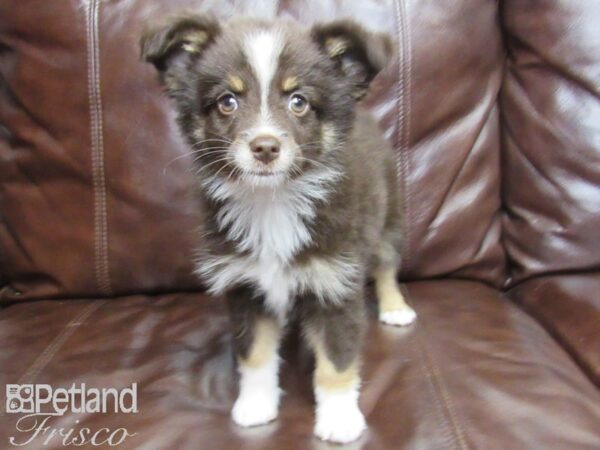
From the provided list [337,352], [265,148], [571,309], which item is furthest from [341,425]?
[571,309]

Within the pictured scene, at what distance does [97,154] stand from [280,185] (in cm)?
109

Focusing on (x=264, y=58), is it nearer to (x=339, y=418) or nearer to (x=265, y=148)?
(x=265, y=148)

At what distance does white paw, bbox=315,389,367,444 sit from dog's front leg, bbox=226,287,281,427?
0.16 metres

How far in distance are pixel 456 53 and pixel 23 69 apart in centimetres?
182

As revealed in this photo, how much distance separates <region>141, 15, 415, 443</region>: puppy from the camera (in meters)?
1.64

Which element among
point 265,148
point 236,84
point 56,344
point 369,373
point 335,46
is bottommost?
point 56,344

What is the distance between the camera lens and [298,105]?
5.54ft

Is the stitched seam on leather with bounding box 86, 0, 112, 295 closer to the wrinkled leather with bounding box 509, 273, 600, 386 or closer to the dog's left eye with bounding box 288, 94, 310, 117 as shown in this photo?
the dog's left eye with bounding box 288, 94, 310, 117

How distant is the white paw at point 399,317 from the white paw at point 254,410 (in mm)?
641

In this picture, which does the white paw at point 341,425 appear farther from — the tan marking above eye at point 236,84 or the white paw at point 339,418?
the tan marking above eye at point 236,84

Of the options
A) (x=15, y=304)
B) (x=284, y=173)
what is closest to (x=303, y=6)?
(x=284, y=173)

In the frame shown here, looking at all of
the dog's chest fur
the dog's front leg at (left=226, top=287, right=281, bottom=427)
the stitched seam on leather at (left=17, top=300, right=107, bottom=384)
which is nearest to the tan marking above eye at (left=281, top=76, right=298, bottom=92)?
the dog's chest fur

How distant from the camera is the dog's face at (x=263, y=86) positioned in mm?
1622

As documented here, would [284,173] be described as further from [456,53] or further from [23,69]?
[23,69]
